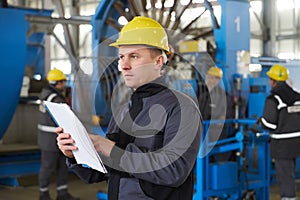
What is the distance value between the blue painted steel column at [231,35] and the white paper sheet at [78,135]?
176 inches

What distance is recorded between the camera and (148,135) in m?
1.78

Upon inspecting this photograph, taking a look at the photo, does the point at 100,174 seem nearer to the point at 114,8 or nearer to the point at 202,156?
the point at 202,156

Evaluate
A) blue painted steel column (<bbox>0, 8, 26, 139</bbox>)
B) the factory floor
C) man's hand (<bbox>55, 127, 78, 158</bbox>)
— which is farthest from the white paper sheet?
the factory floor

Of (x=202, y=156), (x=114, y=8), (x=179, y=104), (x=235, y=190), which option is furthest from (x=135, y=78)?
(x=114, y=8)

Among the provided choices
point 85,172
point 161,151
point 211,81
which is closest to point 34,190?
point 211,81

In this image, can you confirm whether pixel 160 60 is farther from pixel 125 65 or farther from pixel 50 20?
pixel 50 20

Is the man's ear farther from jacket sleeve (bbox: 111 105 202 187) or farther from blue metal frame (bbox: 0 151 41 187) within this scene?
blue metal frame (bbox: 0 151 41 187)

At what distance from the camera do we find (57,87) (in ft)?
19.2

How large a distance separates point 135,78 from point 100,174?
46 centimetres

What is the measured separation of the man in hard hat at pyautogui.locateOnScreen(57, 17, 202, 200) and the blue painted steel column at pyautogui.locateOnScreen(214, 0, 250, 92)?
14.1 feet

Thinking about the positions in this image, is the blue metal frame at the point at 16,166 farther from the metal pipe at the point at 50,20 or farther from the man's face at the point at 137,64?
the man's face at the point at 137,64

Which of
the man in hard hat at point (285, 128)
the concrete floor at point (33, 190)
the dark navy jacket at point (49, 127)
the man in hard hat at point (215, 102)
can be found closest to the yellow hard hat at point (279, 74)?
the man in hard hat at point (285, 128)

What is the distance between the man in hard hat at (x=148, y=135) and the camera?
1.69 m

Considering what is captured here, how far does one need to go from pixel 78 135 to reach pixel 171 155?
34 centimetres
